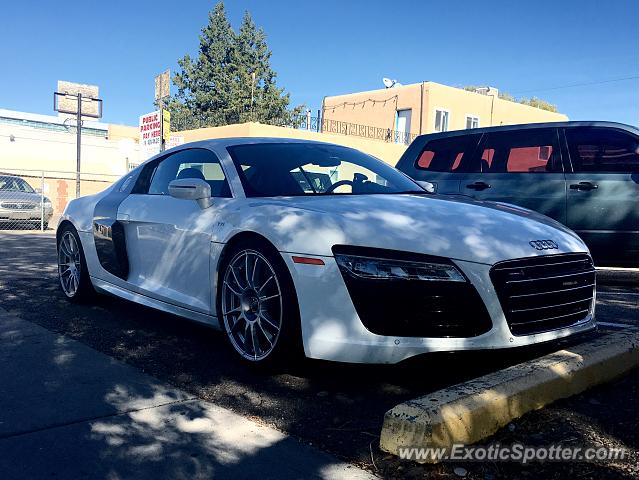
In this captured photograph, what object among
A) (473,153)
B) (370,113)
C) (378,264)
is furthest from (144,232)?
(370,113)

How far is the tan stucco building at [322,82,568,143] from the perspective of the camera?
1180 inches

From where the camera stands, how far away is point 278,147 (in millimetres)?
4402

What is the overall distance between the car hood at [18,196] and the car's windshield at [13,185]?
0.41ft

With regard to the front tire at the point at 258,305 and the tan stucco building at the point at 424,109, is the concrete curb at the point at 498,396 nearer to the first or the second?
the front tire at the point at 258,305

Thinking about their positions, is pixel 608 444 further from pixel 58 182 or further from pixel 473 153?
pixel 58 182

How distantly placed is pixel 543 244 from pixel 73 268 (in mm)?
4050

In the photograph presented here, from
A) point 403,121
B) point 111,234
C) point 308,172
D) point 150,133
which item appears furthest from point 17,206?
point 403,121

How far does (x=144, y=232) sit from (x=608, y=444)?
3282 mm

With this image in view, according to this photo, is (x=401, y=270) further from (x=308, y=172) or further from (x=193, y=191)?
(x=193, y=191)

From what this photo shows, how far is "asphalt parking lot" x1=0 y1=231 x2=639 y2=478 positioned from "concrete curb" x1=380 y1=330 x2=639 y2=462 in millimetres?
71

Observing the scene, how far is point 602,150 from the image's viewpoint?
6230 millimetres

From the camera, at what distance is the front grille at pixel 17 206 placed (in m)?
14.8

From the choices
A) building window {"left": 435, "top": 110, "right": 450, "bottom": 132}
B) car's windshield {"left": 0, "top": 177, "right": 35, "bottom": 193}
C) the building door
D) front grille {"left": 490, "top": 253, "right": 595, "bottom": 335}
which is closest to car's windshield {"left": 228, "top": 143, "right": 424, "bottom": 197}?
front grille {"left": 490, "top": 253, "right": 595, "bottom": 335}

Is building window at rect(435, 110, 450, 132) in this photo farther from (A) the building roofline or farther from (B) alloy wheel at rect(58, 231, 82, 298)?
(A) the building roofline
